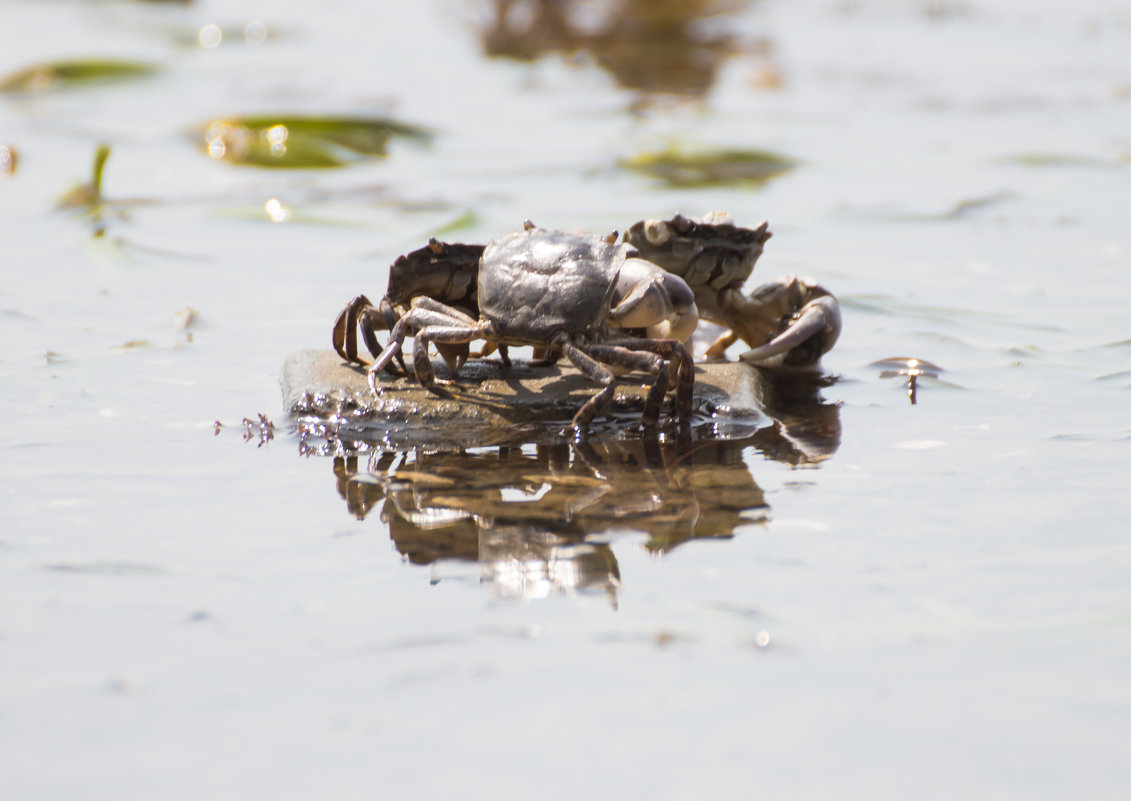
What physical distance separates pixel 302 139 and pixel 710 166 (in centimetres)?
297

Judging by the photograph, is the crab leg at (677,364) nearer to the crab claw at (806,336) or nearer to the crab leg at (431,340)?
the crab leg at (431,340)

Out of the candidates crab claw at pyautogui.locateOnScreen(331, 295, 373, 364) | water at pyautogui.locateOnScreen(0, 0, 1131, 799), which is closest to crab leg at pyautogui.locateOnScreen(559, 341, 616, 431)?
water at pyautogui.locateOnScreen(0, 0, 1131, 799)

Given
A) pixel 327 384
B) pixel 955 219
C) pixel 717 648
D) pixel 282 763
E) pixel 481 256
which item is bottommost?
pixel 282 763

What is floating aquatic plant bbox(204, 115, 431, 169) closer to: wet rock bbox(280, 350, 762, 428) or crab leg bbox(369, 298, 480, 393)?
wet rock bbox(280, 350, 762, 428)

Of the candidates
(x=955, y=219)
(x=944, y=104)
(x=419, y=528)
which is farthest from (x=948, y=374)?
(x=944, y=104)

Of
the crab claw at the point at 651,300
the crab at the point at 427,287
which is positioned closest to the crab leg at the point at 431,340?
the crab at the point at 427,287

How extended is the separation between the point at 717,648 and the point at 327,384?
2.08 m

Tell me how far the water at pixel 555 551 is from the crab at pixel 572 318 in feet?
1.06

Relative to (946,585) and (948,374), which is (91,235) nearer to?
(948,374)

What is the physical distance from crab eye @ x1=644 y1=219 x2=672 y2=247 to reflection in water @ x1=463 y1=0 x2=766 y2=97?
8144 millimetres

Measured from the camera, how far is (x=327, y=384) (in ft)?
14.5

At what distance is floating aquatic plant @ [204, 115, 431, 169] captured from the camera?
927 cm

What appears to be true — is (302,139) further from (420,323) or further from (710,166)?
(420,323)

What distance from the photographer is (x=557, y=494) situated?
3713 mm
